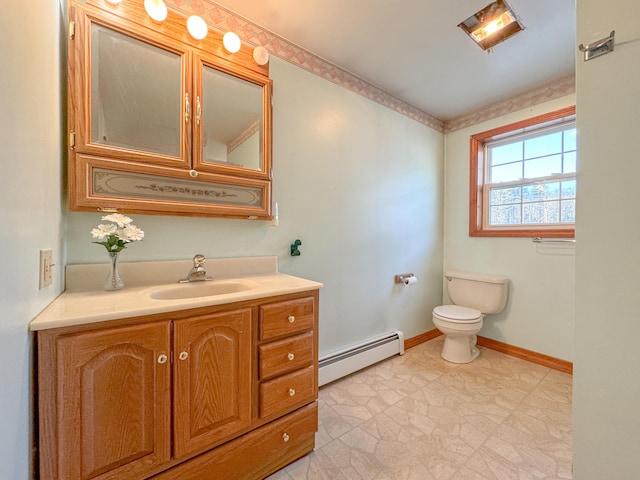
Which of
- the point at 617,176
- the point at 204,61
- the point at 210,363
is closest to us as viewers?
the point at 617,176

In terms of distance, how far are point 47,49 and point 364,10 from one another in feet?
4.82

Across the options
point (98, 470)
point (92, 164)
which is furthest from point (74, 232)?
point (98, 470)

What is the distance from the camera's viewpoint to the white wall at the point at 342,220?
1476 mm

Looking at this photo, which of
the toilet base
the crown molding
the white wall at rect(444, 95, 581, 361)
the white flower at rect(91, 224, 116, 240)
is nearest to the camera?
the white flower at rect(91, 224, 116, 240)

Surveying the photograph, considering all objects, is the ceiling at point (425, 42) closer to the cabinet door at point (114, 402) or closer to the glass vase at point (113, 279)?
the glass vase at point (113, 279)

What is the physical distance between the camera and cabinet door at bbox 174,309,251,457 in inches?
37.1

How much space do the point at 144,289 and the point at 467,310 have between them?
2433 millimetres

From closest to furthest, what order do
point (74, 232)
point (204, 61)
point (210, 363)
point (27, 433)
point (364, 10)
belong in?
point (27, 433) → point (210, 363) → point (74, 232) → point (204, 61) → point (364, 10)

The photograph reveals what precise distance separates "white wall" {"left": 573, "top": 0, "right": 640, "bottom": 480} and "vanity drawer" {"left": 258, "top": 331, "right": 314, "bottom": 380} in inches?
40.5

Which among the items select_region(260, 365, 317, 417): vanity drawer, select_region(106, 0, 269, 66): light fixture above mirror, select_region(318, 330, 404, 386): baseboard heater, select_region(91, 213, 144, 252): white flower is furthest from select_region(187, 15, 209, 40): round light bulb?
select_region(318, 330, 404, 386): baseboard heater

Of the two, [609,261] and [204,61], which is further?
[204,61]

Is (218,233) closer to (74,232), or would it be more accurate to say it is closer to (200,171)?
(200,171)

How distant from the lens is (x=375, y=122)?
2.22 metres

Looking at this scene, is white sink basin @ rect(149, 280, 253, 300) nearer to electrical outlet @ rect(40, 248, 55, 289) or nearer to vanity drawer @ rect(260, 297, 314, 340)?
vanity drawer @ rect(260, 297, 314, 340)
